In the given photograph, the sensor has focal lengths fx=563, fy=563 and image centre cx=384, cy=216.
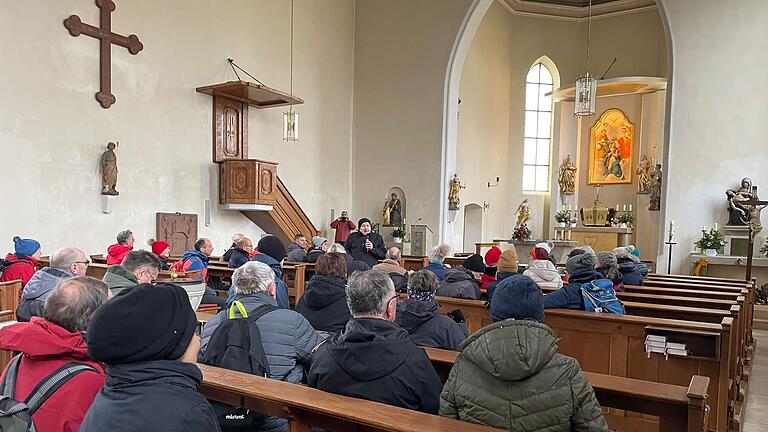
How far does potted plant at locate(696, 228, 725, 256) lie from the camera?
1068cm

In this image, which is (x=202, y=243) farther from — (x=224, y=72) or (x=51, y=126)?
(x=224, y=72)

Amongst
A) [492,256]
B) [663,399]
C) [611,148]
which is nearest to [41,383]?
[663,399]

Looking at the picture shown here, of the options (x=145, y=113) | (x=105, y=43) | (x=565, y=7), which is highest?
(x=565, y=7)

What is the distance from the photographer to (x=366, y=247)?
28.4 ft

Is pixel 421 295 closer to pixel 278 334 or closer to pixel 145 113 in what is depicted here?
pixel 278 334

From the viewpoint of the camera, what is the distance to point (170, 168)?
997cm

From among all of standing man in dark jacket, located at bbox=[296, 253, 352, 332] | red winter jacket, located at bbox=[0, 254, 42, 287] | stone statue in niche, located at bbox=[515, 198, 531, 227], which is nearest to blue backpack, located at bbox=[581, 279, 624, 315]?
standing man in dark jacket, located at bbox=[296, 253, 352, 332]

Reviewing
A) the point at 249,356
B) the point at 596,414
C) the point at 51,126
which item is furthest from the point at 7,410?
the point at 51,126

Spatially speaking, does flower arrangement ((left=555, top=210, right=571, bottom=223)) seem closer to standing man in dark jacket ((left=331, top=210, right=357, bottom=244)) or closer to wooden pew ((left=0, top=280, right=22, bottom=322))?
standing man in dark jacket ((left=331, top=210, right=357, bottom=244))

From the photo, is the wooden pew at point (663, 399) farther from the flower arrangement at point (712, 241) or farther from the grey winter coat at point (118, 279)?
the flower arrangement at point (712, 241)

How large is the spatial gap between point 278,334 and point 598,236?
13.8 m

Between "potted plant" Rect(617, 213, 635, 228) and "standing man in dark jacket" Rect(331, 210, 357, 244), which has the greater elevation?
"potted plant" Rect(617, 213, 635, 228)

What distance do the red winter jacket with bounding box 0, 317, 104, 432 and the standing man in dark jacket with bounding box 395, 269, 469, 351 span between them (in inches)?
65.0

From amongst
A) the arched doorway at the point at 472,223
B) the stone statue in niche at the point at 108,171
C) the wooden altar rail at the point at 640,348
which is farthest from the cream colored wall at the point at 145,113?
the wooden altar rail at the point at 640,348
